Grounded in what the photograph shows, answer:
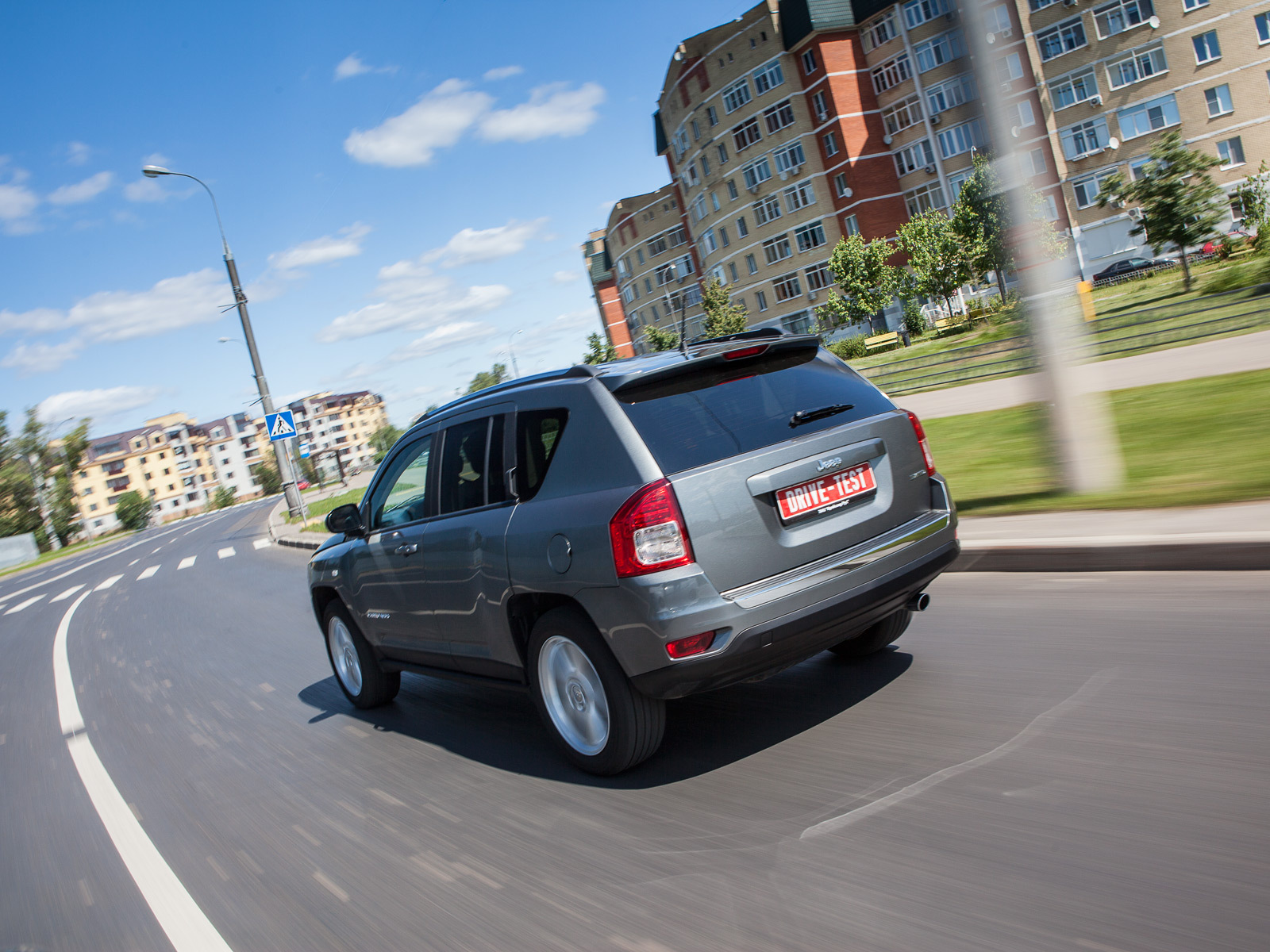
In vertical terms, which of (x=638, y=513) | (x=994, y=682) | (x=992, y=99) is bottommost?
(x=994, y=682)

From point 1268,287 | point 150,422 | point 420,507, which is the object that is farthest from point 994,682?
point 150,422

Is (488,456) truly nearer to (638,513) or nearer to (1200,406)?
(638,513)

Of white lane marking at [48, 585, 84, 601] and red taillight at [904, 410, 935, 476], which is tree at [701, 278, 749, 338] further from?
red taillight at [904, 410, 935, 476]

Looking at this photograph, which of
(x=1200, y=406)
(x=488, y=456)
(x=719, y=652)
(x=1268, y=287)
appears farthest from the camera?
(x=1268, y=287)

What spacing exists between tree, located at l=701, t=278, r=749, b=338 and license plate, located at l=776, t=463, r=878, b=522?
2439 inches

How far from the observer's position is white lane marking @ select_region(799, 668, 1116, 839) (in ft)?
10.8

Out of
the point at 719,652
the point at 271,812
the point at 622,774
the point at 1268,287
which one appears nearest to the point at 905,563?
the point at 719,652

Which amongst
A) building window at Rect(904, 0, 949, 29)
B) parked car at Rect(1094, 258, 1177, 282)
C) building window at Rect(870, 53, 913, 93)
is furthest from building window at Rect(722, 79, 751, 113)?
parked car at Rect(1094, 258, 1177, 282)

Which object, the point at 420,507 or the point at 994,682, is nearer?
the point at 994,682

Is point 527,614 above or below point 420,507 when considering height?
below

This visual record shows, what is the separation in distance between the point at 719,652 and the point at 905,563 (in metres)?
1.01

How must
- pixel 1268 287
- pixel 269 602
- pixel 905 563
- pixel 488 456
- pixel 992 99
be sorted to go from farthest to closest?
pixel 1268 287 < pixel 269 602 < pixel 992 99 < pixel 488 456 < pixel 905 563

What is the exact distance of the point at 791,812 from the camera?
136 inches

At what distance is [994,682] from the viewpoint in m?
4.30
